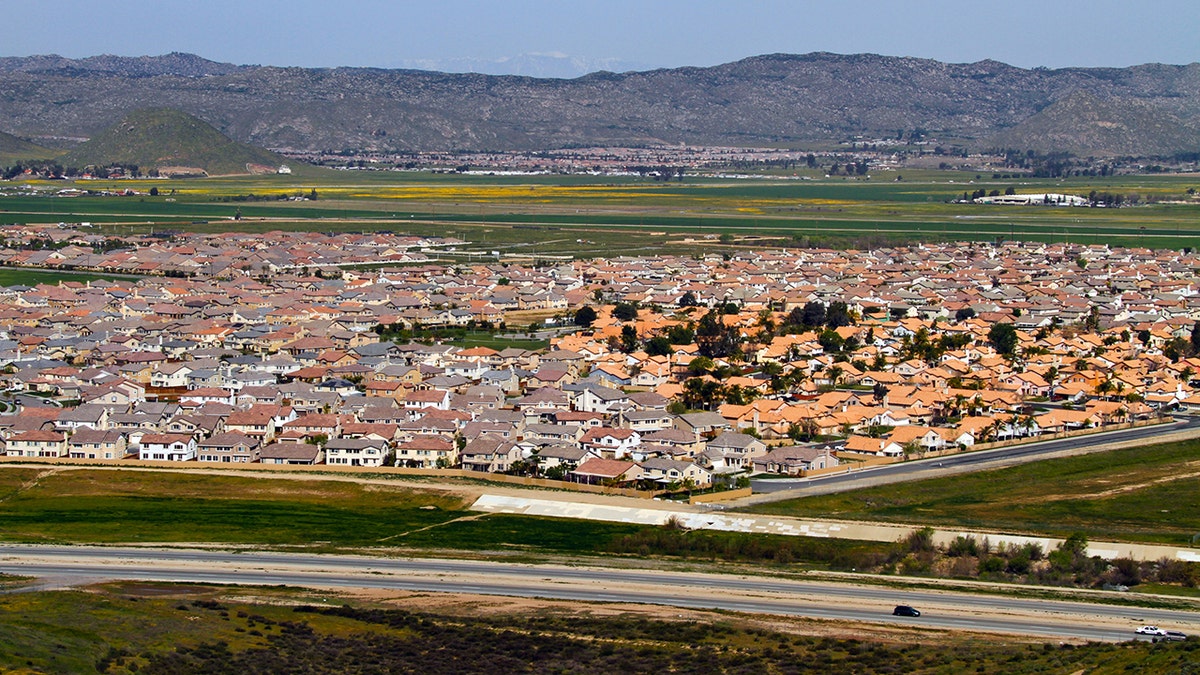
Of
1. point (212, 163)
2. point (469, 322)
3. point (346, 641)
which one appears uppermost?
point (212, 163)

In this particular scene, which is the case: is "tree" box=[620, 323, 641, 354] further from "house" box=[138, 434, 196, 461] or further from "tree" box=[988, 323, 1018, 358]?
"house" box=[138, 434, 196, 461]

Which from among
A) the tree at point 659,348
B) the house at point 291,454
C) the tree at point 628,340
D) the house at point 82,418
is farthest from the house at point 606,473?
the tree at point 628,340

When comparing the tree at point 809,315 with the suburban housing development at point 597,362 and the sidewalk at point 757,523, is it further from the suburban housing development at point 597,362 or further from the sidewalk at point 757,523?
the sidewalk at point 757,523

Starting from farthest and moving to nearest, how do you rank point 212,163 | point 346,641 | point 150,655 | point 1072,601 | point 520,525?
point 212,163 → point 520,525 → point 1072,601 → point 346,641 → point 150,655

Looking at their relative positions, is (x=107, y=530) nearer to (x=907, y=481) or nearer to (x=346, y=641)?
(x=346, y=641)

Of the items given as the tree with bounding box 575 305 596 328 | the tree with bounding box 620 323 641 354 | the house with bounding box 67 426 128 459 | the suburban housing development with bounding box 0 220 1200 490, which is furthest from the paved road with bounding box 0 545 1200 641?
the tree with bounding box 575 305 596 328

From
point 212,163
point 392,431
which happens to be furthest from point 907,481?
point 212,163

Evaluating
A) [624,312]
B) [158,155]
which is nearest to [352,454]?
[624,312]
